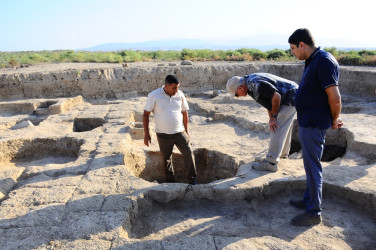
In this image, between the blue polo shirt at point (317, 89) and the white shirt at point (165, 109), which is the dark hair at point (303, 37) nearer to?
the blue polo shirt at point (317, 89)

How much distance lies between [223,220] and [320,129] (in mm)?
1548

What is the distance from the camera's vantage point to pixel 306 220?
3461 mm

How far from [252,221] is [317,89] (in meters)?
1.72

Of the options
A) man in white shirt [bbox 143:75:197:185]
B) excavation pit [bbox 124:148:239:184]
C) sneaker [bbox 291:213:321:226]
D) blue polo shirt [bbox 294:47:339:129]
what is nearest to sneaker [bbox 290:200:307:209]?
sneaker [bbox 291:213:321:226]

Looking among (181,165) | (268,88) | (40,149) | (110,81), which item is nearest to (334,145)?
(181,165)

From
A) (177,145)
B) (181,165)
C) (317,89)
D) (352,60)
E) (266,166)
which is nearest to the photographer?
(317,89)

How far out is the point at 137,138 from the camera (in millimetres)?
7000

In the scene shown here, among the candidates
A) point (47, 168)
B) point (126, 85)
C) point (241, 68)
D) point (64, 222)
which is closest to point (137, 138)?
point (47, 168)

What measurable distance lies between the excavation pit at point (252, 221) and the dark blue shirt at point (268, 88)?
128 centimetres

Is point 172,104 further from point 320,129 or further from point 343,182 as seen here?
point 343,182

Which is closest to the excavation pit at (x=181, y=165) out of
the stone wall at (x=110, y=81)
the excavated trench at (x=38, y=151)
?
the excavated trench at (x=38, y=151)

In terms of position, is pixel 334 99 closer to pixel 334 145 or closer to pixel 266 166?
pixel 266 166

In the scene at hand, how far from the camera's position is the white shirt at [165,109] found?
4.77 m

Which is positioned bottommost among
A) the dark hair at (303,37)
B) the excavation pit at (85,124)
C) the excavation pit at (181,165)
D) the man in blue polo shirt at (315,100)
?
the excavation pit at (181,165)
